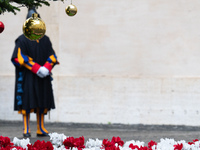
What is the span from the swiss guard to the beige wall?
2.79m

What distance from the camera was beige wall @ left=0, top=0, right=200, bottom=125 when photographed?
36.2 ft

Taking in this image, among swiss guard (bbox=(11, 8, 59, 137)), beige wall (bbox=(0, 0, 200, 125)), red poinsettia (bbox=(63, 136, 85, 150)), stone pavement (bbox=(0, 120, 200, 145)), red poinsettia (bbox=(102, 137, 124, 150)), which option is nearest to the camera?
red poinsettia (bbox=(102, 137, 124, 150))

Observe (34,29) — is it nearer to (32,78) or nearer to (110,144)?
(110,144)

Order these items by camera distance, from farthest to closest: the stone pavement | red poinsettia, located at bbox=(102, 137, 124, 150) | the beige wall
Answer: the beige wall < the stone pavement < red poinsettia, located at bbox=(102, 137, 124, 150)

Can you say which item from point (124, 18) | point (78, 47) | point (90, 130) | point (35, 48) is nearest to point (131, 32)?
point (124, 18)

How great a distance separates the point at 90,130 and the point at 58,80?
1636mm

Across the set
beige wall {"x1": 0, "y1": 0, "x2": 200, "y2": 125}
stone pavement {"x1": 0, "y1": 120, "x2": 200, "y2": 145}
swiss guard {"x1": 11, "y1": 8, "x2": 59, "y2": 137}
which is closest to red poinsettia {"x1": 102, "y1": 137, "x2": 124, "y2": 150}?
swiss guard {"x1": 11, "y1": 8, "x2": 59, "y2": 137}

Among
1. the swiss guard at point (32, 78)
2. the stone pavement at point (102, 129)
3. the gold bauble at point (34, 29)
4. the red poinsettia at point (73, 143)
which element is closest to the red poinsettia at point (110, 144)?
the red poinsettia at point (73, 143)

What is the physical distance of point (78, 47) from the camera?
11.4m

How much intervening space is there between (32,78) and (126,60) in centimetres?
321

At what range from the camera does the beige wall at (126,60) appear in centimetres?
1104

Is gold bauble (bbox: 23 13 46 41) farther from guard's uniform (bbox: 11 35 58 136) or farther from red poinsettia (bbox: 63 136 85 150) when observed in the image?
guard's uniform (bbox: 11 35 58 136)

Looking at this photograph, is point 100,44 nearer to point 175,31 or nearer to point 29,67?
point 175,31

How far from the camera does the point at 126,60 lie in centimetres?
1129
